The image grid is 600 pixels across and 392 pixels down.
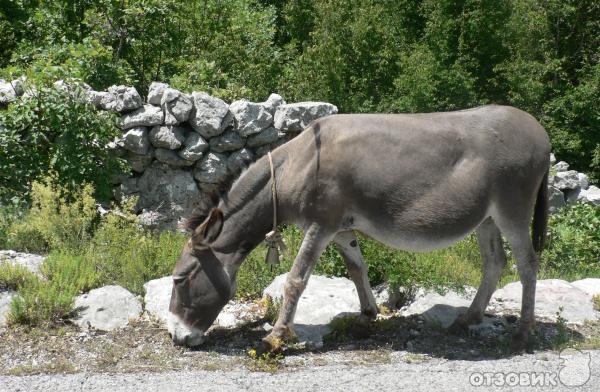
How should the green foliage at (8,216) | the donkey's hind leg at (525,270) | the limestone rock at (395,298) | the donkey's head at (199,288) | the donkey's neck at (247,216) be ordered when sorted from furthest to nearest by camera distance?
1. the green foliage at (8,216)
2. the limestone rock at (395,298)
3. the donkey's hind leg at (525,270)
4. the donkey's neck at (247,216)
5. the donkey's head at (199,288)

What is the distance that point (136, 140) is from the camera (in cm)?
958

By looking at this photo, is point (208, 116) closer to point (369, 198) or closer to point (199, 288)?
point (199, 288)

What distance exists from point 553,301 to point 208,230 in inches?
153

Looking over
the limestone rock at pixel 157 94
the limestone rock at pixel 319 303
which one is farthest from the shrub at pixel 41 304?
the limestone rock at pixel 157 94

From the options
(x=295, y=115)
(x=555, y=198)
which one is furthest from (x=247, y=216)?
(x=555, y=198)

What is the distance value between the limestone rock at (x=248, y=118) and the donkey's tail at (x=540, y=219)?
419 cm

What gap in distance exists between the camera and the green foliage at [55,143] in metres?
9.00

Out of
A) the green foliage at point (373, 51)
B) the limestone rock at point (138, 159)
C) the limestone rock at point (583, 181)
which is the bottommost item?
the limestone rock at point (583, 181)

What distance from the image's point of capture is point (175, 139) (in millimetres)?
9664

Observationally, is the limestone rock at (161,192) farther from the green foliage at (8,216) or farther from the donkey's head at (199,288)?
the donkey's head at (199,288)

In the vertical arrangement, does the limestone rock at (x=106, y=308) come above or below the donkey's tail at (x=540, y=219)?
below

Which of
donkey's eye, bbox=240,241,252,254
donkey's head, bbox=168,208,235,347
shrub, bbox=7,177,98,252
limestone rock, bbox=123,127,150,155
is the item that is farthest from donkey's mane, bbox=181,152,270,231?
limestone rock, bbox=123,127,150,155

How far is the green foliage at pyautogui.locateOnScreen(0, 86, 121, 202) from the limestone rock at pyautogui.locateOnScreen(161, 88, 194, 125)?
79 cm

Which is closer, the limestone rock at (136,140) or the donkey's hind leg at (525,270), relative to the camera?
the donkey's hind leg at (525,270)
